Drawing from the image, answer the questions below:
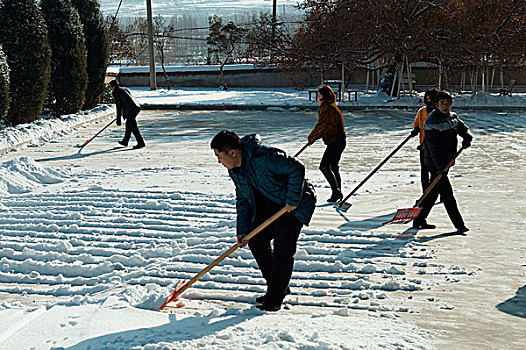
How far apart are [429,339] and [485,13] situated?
18.9 meters

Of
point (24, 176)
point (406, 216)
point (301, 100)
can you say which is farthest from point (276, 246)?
point (301, 100)

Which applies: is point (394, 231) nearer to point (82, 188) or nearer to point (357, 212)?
point (357, 212)

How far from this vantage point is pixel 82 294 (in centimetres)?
496

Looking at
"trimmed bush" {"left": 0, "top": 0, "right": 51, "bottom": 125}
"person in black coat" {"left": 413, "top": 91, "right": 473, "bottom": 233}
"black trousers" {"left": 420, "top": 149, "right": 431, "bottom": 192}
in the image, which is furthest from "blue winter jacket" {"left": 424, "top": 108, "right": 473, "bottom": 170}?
"trimmed bush" {"left": 0, "top": 0, "right": 51, "bottom": 125}

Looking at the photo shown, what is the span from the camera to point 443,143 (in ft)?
21.0

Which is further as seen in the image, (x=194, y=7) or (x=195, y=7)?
(x=194, y=7)

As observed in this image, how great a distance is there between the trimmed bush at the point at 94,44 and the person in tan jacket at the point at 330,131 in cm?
1348

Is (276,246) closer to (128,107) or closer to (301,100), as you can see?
(128,107)

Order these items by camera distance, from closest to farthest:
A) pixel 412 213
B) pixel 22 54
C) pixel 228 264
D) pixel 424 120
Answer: pixel 228 264 < pixel 412 213 < pixel 424 120 < pixel 22 54

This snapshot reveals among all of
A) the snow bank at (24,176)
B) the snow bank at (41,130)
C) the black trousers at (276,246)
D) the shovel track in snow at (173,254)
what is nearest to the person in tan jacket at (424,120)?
the shovel track in snow at (173,254)

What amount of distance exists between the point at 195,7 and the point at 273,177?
5476 inches

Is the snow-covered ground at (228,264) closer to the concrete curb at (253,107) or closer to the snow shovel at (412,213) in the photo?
the snow shovel at (412,213)

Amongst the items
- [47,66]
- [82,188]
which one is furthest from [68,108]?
[82,188]

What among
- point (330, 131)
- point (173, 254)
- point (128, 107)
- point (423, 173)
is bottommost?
point (173, 254)
